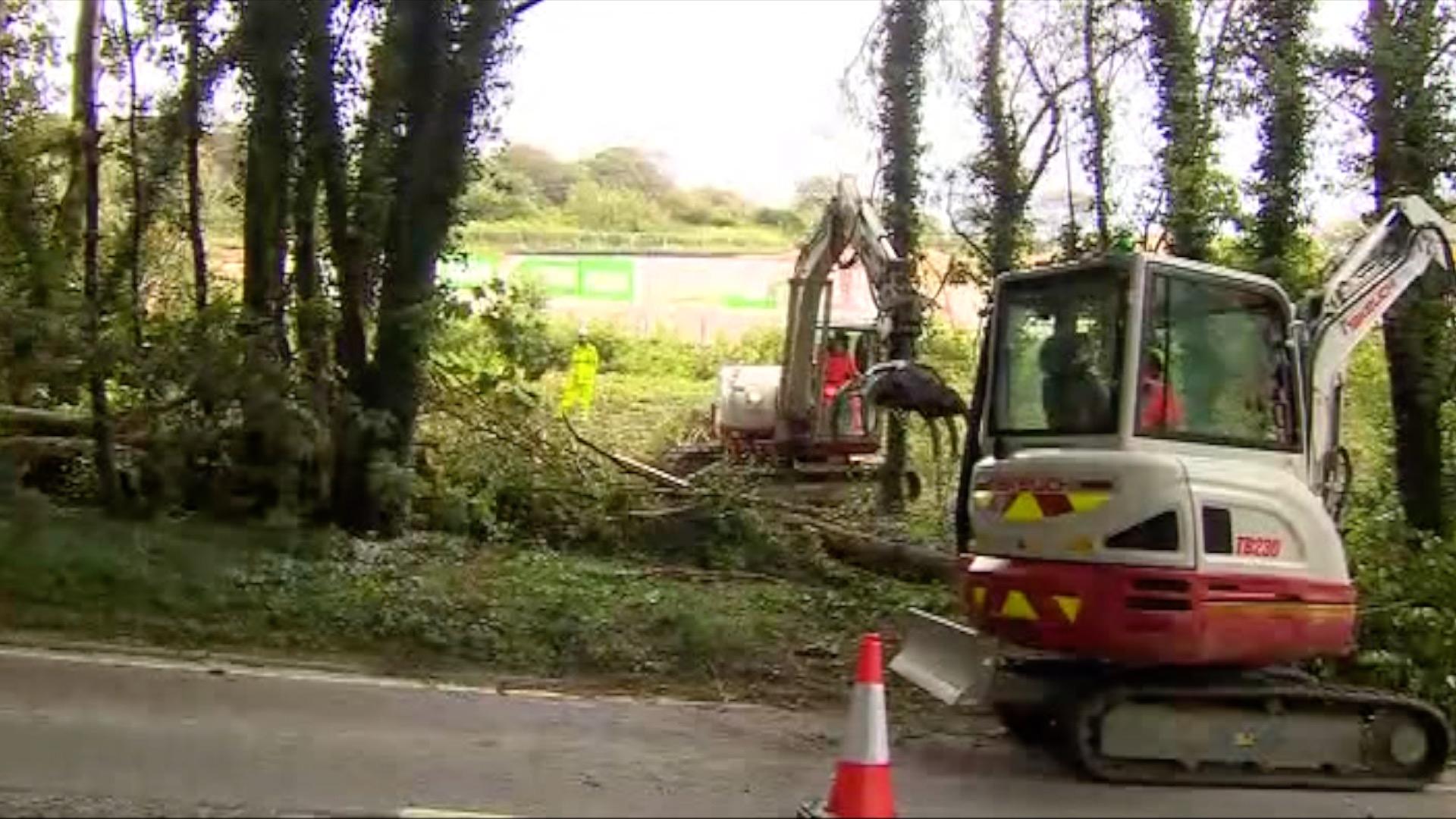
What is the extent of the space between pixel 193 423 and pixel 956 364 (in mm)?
7977

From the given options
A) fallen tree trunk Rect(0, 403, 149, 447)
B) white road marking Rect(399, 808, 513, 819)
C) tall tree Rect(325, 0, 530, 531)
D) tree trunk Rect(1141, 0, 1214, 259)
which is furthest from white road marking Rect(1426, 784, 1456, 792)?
fallen tree trunk Rect(0, 403, 149, 447)

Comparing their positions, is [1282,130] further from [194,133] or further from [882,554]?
[194,133]

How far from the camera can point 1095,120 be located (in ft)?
51.1

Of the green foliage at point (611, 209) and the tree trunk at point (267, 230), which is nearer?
the tree trunk at point (267, 230)

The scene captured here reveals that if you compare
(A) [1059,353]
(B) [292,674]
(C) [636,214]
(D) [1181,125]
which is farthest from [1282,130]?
(C) [636,214]

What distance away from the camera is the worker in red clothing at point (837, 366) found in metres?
19.1

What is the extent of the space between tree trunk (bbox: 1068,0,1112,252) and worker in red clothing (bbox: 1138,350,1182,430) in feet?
24.0

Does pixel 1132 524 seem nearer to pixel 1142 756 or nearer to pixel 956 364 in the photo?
pixel 1142 756

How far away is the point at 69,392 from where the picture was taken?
41.8 feet

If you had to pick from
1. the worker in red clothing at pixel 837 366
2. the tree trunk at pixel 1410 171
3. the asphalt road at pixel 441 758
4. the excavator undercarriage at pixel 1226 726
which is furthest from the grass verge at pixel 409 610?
the worker in red clothing at pixel 837 366

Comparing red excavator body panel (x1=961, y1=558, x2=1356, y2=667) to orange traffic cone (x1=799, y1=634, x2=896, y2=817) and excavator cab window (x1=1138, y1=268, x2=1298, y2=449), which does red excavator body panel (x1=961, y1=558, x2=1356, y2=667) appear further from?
orange traffic cone (x1=799, y1=634, x2=896, y2=817)

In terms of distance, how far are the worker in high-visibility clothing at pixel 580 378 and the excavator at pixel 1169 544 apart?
894 centimetres

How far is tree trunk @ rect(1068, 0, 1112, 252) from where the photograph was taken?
15188mm

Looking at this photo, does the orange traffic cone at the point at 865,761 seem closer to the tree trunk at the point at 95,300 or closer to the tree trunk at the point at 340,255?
the tree trunk at the point at 340,255
